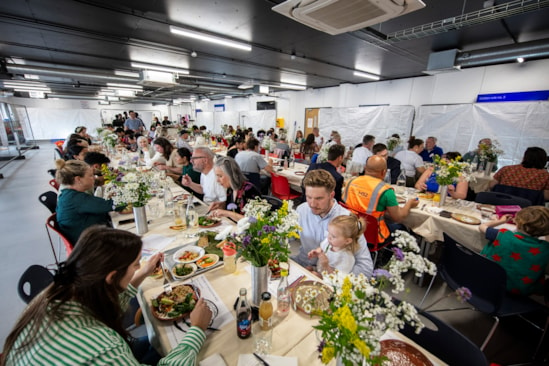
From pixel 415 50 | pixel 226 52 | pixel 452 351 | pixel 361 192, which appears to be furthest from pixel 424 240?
pixel 226 52

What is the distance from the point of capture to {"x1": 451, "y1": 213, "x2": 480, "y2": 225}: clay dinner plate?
2549 millimetres

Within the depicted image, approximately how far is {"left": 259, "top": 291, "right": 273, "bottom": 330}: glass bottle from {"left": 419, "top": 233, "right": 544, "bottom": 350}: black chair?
1772 mm

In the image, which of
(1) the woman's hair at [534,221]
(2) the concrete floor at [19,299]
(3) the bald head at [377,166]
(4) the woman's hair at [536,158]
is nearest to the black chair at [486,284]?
(2) the concrete floor at [19,299]

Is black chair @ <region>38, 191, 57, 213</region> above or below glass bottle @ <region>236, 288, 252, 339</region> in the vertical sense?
below

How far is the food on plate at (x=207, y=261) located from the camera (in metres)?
1.61

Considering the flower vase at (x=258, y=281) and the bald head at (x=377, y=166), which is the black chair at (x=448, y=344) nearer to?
the flower vase at (x=258, y=281)

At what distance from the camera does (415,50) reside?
5215 mm

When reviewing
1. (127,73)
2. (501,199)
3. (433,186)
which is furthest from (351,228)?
(127,73)

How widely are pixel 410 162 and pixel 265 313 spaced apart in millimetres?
4763

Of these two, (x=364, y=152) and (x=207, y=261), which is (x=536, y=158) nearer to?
(x=364, y=152)

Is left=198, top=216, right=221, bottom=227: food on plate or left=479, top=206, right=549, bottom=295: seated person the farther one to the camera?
left=198, top=216, right=221, bottom=227: food on plate

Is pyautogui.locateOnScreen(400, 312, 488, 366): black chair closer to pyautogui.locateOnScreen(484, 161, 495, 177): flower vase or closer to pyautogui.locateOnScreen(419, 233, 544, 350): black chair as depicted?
pyautogui.locateOnScreen(419, 233, 544, 350): black chair

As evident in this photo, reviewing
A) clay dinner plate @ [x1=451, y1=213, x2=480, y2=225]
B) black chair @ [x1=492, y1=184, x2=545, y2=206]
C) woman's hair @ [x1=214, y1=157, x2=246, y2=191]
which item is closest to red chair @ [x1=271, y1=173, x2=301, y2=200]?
woman's hair @ [x1=214, y1=157, x2=246, y2=191]

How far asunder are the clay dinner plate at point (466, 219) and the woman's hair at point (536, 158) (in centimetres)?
181
